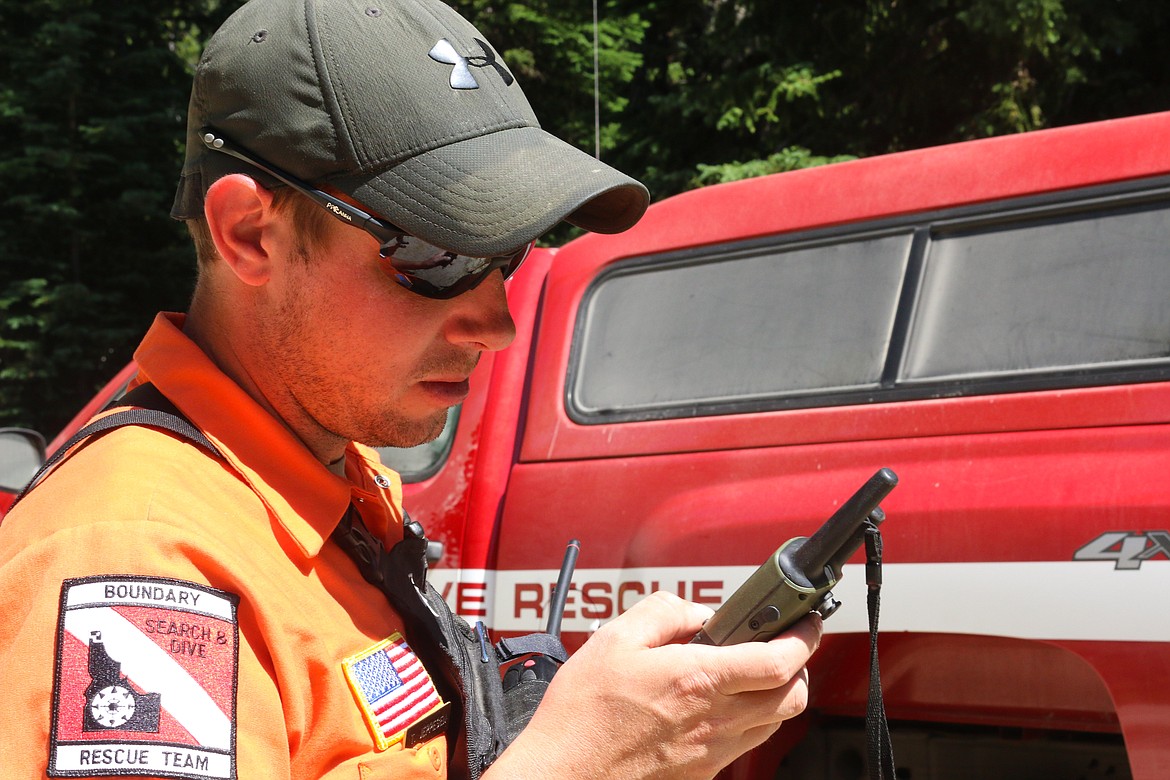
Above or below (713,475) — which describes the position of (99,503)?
below

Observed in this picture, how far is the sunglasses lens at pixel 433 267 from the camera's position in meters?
1.29

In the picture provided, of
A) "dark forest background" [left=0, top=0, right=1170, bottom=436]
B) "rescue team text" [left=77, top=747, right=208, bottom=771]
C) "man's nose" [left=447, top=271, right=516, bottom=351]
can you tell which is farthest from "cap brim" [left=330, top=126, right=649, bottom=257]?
"dark forest background" [left=0, top=0, right=1170, bottom=436]

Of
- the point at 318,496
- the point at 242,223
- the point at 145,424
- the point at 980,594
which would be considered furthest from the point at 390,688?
the point at 980,594

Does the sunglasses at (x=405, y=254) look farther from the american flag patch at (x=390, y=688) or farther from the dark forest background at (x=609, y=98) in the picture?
the dark forest background at (x=609, y=98)

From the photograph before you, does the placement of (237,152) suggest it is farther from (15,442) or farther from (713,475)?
(15,442)

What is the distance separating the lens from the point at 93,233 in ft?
44.0

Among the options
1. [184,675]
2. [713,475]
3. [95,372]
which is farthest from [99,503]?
[95,372]

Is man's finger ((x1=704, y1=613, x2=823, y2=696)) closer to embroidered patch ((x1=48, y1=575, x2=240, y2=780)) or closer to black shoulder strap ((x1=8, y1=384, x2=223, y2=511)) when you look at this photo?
embroidered patch ((x1=48, y1=575, x2=240, y2=780))

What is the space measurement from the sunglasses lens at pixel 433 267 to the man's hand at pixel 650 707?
1.45ft

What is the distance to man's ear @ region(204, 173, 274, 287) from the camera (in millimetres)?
1255

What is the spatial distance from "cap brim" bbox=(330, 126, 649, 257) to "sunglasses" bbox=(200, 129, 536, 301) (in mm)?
19

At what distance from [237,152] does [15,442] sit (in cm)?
224

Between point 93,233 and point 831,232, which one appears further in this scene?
point 93,233

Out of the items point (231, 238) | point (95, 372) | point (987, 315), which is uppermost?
point (95, 372)
